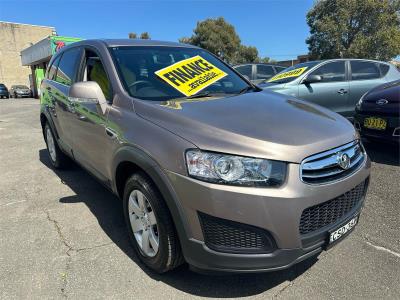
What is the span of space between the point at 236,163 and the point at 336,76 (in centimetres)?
601

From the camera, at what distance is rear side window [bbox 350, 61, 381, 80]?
7.40 meters

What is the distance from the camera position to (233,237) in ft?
6.88

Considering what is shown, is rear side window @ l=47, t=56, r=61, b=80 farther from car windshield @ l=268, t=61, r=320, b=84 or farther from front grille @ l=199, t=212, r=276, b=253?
car windshield @ l=268, t=61, r=320, b=84

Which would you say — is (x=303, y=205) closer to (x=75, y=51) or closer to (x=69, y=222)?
(x=69, y=222)

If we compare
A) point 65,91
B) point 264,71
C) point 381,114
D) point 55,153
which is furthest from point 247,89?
point 264,71

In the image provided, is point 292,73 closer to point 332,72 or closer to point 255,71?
point 332,72

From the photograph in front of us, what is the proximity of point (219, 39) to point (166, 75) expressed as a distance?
40003mm

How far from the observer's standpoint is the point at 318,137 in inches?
90.7

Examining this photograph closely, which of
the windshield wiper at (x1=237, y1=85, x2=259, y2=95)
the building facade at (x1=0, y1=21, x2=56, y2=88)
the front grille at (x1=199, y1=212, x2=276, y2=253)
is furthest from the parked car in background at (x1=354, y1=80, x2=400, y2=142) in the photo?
the building facade at (x1=0, y1=21, x2=56, y2=88)

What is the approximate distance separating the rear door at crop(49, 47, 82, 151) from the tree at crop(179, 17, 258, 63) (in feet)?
123

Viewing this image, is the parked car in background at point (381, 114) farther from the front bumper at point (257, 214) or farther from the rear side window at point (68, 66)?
the rear side window at point (68, 66)

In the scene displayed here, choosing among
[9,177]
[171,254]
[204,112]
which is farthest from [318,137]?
[9,177]

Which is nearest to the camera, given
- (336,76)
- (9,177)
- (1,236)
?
(1,236)

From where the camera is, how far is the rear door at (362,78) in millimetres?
7230
